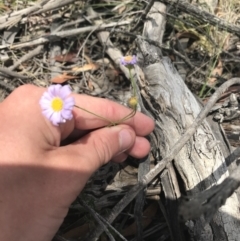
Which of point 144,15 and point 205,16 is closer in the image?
point 205,16

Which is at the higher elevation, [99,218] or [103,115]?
[103,115]

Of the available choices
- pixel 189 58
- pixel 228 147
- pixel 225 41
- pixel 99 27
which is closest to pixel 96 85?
pixel 99 27

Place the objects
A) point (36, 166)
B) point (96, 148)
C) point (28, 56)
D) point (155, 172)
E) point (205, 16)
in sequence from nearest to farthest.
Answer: point (36, 166) < point (96, 148) < point (155, 172) < point (205, 16) < point (28, 56)

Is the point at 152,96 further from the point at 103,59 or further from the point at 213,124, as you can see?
the point at 103,59

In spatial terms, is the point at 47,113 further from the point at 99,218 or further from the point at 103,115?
the point at 99,218

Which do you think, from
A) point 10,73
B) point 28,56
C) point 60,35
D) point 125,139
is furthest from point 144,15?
point 125,139

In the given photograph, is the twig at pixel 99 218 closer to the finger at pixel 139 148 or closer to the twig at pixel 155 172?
the twig at pixel 155 172

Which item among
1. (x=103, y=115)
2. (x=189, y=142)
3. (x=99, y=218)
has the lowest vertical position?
(x=99, y=218)
